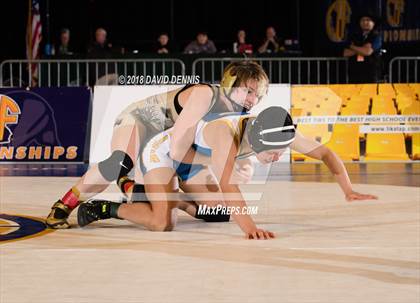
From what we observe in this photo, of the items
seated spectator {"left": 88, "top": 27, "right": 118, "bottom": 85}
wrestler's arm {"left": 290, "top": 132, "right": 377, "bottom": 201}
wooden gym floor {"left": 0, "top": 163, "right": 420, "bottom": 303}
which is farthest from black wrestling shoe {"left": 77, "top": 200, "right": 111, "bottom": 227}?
seated spectator {"left": 88, "top": 27, "right": 118, "bottom": 85}

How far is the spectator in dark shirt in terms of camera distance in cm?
1620

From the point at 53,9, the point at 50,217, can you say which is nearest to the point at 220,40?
the point at 53,9

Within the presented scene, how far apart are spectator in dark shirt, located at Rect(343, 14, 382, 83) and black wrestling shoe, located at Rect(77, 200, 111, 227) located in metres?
8.91

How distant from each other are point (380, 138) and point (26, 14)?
11.2 m

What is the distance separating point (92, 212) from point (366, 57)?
9.17 m

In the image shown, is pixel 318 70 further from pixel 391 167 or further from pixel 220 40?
pixel 220 40

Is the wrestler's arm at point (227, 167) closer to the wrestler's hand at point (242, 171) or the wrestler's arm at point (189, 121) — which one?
the wrestler's arm at point (189, 121)

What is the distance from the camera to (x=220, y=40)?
23.6m

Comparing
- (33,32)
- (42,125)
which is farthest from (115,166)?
(33,32)

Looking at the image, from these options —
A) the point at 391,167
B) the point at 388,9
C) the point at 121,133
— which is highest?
the point at 388,9

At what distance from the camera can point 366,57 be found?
53.4ft

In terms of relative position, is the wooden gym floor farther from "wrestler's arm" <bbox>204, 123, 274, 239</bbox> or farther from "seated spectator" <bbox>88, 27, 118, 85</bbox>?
"seated spectator" <bbox>88, 27, 118, 85</bbox>

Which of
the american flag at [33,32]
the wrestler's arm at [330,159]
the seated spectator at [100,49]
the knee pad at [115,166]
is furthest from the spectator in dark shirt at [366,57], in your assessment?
the wrestler's arm at [330,159]

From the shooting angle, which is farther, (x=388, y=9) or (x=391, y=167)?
(x=388, y=9)
